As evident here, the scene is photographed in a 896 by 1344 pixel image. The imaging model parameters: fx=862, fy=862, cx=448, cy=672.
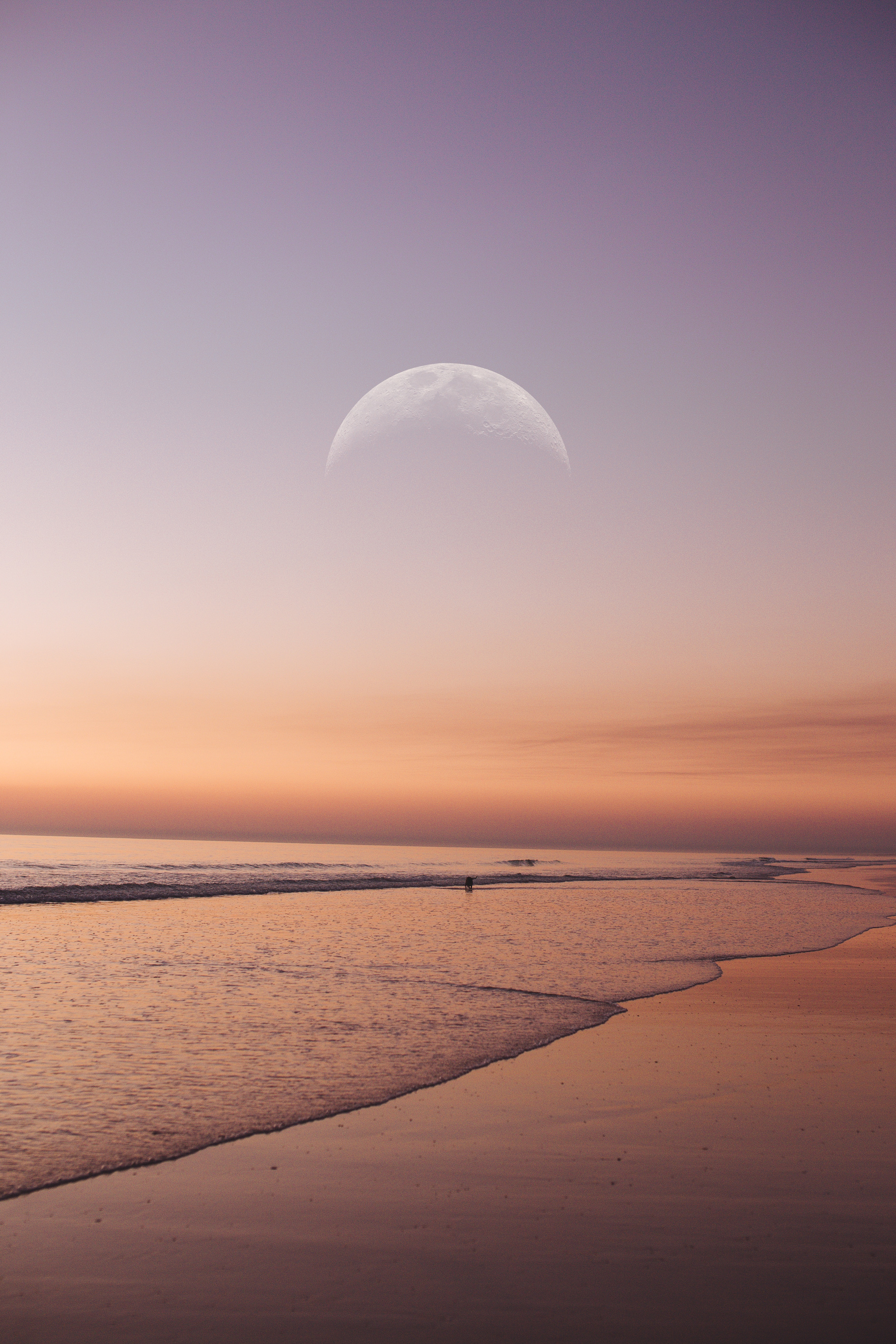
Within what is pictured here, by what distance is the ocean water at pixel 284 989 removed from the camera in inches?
394

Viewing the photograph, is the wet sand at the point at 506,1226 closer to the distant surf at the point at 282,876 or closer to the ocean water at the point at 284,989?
the ocean water at the point at 284,989

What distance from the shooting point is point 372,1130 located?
9406 mm

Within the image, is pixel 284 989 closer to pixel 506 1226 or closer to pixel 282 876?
pixel 506 1226

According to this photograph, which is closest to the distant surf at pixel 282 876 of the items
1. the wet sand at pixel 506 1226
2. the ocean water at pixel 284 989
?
the ocean water at pixel 284 989

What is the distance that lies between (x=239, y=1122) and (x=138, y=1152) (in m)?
1.23

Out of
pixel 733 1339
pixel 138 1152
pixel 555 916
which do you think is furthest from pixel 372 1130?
pixel 555 916

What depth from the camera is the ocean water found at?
10.0 m

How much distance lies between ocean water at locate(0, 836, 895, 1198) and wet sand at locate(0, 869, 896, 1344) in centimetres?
113

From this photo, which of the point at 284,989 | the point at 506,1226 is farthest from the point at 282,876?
the point at 506,1226

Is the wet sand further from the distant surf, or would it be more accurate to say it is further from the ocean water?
the distant surf

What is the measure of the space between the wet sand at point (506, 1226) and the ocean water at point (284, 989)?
1.13 meters

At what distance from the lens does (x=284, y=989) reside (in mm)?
17984

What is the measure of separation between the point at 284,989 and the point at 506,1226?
38.3ft

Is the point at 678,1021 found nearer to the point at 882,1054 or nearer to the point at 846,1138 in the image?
the point at 882,1054
